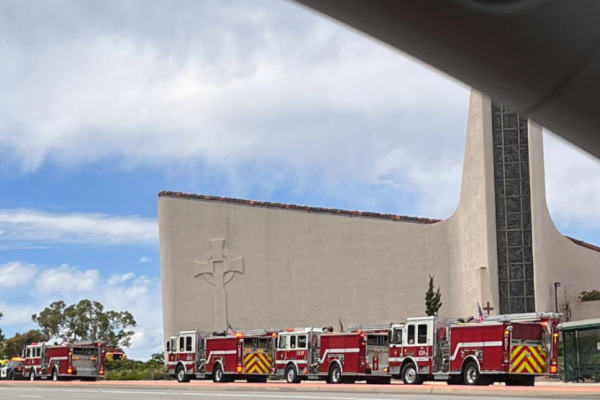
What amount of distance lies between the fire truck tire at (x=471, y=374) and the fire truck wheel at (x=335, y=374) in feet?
20.3

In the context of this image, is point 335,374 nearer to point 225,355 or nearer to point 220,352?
point 225,355

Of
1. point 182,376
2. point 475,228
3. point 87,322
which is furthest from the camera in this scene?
point 87,322

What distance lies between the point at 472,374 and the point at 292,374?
9.05 meters

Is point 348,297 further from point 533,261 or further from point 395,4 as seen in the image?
point 395,4

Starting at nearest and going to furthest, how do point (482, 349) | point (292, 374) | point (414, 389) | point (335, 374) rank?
point (414, 389) → point (482, 349) → point (335, 374) → point (292, 374)

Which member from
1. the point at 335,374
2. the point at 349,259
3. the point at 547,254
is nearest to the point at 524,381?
the point at 335,374

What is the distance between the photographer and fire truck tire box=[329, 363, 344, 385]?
35.0 meters

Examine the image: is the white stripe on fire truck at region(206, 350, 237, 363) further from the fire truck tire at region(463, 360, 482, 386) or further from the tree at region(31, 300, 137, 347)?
the tree at region(31, 300, 137, 347)

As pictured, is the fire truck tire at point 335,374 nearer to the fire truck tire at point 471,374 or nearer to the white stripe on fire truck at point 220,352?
the white stripe on fire truck at point 220,352

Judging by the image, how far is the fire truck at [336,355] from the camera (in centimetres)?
3406

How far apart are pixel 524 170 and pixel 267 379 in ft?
64.5

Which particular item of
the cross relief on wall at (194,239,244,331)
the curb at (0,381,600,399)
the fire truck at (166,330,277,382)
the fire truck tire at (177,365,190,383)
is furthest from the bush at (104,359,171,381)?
the curb at (0,381,600,399)

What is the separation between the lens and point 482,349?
96.3ft

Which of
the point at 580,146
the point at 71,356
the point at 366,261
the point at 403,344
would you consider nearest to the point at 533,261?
the point at 366,261
